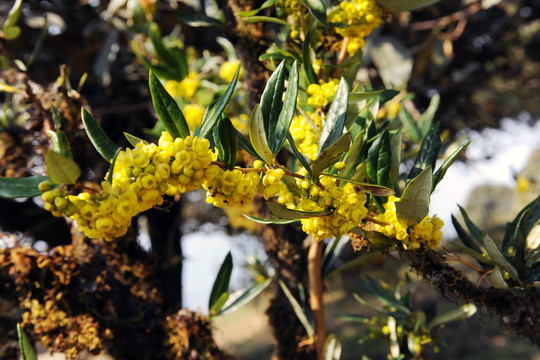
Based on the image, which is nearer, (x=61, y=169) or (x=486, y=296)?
A: (x=61, y=169)

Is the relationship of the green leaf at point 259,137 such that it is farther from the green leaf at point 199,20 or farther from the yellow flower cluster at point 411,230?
the green leaf at point 199,20

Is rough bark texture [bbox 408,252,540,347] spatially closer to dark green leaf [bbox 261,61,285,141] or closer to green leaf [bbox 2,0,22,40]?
dark green leaf [bbox 261,61,285,141]

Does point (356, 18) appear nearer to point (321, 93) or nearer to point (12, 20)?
point (321, 93)

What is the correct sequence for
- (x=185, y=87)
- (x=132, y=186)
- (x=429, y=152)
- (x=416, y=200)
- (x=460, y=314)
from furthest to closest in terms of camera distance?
(x=185, y=87)
(x=460, y=314)
(x=429, y=152)
(x=416, y=200)
(x=132, y=186)

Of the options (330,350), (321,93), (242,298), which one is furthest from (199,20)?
(330,350)

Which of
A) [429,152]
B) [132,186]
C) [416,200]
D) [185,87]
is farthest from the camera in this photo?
[185,87]

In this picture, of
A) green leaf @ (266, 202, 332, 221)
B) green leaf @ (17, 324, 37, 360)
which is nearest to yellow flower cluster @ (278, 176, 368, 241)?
green leaf @ (266, 202, 332, 221)

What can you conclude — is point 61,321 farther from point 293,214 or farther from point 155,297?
point 293,214
